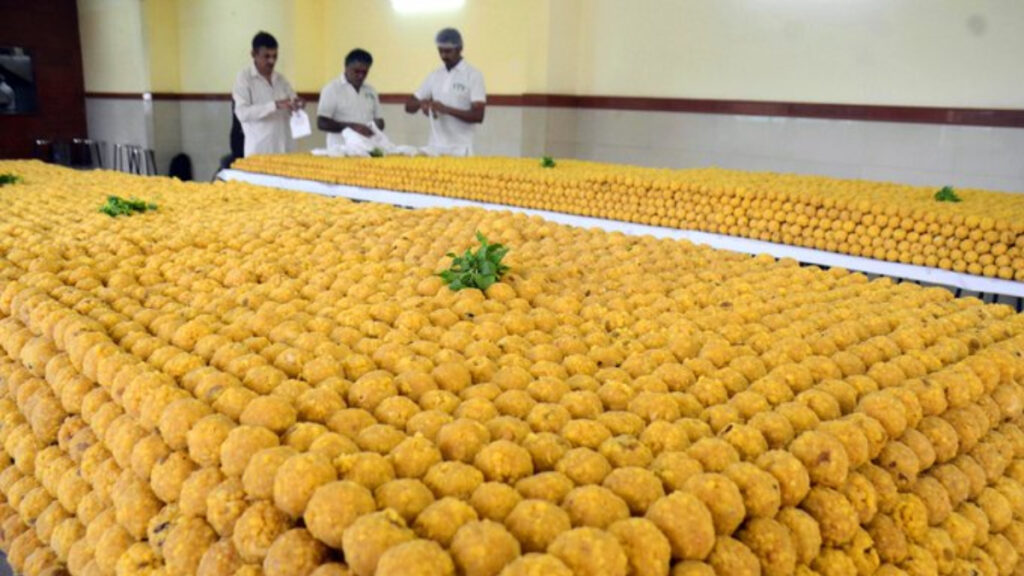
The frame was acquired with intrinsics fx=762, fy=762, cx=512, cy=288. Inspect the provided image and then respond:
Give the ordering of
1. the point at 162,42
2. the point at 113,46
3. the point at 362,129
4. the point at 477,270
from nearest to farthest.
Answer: the point at 477,270 < the point at 362,129 < the point at 162,42 < the point at 113,46

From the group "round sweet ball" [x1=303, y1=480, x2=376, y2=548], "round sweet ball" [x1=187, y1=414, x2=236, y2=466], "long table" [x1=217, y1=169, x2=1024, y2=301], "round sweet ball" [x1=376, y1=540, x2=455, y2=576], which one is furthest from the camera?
"long table" [x1=217, y1=169, x2=1024, y2=301]

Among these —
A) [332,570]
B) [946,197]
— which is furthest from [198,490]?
[946,197]

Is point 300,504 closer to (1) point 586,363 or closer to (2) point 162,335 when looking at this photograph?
(1) point 586,363

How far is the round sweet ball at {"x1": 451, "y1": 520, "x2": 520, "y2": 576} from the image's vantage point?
94 cm

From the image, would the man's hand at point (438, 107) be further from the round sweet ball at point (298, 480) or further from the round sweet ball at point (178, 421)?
the round sweet ball at point (298, 480)

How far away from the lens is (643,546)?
99cm

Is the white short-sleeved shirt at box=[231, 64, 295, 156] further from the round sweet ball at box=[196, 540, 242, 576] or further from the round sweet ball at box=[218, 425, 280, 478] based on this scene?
the round sweet ball at box=[196, 540, 242, 576]

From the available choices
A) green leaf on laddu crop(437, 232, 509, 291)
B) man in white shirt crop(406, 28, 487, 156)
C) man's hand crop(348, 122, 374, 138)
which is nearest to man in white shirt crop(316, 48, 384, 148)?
man's hand crop(348, 122, 374, 138)

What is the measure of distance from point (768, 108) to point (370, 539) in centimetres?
687

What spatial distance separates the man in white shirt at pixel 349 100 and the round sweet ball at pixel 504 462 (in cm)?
577

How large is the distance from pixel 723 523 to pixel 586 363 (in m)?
0.54

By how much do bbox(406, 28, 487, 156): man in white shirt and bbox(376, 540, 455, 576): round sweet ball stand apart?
5.95 metres

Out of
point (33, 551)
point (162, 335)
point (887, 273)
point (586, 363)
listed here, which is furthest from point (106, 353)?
point (887, 273)

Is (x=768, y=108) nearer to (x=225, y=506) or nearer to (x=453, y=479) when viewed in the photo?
(x=453, y=479)
